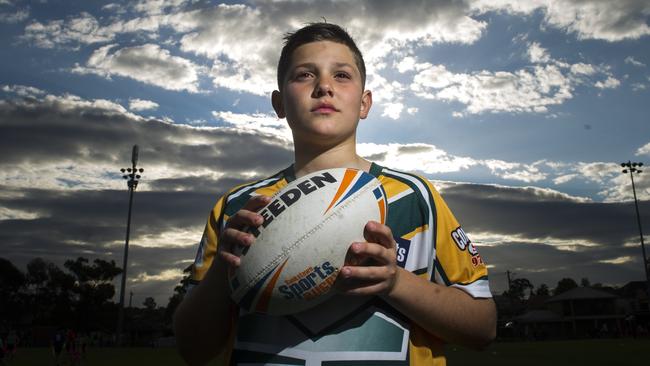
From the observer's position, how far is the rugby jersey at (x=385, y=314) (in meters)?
2.18

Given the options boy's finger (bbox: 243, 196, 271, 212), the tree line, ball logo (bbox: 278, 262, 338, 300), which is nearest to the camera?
ball logo (bbox: 278, 262, 338, 300)

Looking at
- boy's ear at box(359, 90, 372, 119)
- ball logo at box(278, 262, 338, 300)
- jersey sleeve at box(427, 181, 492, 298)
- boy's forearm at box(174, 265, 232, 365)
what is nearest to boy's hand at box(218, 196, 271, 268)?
boy's forearm at box(174, 265, 232, 365)

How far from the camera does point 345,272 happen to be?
196 cm

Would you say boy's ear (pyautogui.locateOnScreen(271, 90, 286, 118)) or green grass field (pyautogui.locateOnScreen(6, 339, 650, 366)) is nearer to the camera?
boy's ear (pyautogui.locateOnScreen(271, 90, 286, 118))

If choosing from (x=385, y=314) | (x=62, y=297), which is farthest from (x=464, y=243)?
(x=62, y=297)

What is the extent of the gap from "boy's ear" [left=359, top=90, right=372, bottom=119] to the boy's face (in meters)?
0.23

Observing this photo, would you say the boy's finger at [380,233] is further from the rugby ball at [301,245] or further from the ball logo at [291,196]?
the ball logo at [291,196]

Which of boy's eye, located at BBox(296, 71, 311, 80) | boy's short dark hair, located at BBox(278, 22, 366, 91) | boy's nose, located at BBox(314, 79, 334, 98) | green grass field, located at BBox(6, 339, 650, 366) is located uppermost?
boy's short dark hair, located at BBox(278, 22, 366, 91)

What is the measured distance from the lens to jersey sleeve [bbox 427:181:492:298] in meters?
2.43

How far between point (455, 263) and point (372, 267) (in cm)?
64

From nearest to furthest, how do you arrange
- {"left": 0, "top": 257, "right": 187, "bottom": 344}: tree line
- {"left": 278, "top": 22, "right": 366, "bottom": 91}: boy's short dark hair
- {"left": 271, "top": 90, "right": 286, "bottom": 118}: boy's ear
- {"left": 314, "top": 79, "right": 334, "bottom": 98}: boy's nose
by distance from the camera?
{"left": 314, "top": 79, "right": 334, "bottom": 98}: boy's nose < {"left": 278, "top": 22, "right": 366, "bottom": 91}: boy's short dark hair < {"left": 271, "top": 90, "right": 286, "bottom": 118}: boy's ear < {"left": 0, "top": 257, "right": 187, "bottom": 344}: tree line

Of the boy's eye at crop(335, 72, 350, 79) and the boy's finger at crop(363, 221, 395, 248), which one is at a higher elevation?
the boy's eye at crop(335, 72, 350, 79)

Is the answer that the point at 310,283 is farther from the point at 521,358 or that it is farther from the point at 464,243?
the point at 521,358

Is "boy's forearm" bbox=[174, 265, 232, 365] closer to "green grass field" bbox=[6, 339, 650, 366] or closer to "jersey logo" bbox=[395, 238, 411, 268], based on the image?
"jersey logo" bbox=[395, 238, 411, 268]
